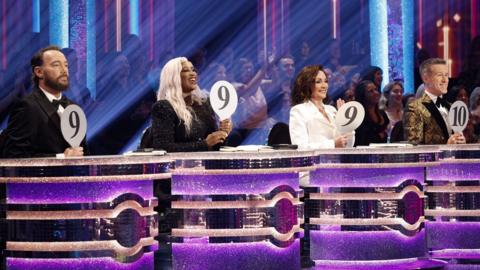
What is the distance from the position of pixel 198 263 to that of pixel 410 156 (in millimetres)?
1902

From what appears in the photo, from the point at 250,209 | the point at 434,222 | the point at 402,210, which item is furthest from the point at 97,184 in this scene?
the point at 434,222

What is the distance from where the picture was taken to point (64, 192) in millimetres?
5852

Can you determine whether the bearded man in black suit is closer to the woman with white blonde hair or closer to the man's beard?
the man's beard

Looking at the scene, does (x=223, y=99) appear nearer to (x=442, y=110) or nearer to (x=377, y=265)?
(x=377, y=265)

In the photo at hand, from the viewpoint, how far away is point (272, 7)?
1370 centimetres

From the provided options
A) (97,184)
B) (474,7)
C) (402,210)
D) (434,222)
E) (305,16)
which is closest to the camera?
(97,184)

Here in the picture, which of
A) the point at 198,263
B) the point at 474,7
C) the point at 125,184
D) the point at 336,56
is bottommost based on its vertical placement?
the point at 198,263

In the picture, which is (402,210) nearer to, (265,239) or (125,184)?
(265,239)

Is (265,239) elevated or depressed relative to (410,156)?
depressed

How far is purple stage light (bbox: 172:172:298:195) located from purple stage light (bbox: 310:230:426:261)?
1.05 meters

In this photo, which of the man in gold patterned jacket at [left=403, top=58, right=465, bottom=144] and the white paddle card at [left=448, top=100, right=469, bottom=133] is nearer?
the white paddle card at [left=448, top=100, right=469, bottom=133]

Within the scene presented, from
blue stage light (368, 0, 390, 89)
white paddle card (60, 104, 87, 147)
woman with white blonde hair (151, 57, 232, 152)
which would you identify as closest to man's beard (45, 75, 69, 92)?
white paddle card (60, 104, 87, 147)

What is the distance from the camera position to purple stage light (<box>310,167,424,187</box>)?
7469 mm

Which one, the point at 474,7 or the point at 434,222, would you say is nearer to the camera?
the point at 434,222
